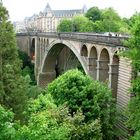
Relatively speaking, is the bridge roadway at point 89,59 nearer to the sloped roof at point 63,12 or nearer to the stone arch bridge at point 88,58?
the stone arch bridge at point 88,58

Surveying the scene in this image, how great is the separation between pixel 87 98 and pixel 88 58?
1152cm

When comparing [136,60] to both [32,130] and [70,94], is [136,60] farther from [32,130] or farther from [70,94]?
[70,94]

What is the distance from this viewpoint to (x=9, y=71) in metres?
26.2

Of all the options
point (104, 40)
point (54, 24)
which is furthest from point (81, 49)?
point (54, 24)

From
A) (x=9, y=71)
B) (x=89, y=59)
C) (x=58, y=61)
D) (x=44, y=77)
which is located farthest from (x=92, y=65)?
(x=44, y=77)

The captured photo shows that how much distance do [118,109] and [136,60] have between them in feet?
34.5

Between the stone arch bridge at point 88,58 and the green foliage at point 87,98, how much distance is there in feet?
5.90

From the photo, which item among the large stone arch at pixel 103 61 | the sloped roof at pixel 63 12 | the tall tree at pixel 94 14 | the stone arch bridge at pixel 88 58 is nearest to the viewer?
the stone arch bridge at pixel 88 58

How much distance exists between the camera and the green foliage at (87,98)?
25281 millimetres

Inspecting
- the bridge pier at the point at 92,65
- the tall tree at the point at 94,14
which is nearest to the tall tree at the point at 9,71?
the bridge pier at the point at 92,65

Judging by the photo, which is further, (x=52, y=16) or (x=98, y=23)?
(x=52, y=16)

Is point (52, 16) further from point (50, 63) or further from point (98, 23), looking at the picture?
point (50, 63)

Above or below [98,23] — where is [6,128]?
below

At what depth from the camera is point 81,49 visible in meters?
41.4
